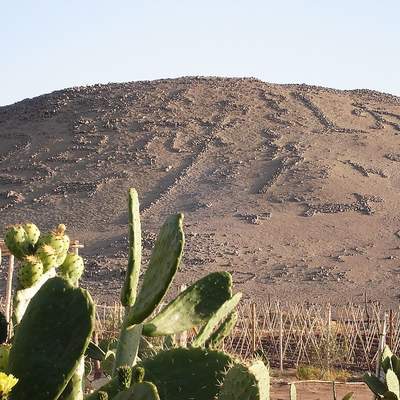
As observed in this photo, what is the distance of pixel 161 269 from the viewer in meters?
2.36

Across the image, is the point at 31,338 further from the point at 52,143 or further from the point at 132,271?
the point at 52,143

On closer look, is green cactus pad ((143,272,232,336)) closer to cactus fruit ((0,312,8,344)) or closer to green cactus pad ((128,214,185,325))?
green cactus pad ((128,214,185,325))

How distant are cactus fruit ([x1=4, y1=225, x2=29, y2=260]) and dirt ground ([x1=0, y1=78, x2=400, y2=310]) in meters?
26.7

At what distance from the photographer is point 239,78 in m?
54.8

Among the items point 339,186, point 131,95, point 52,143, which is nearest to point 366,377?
point 339,186

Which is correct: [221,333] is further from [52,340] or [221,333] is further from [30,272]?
[52,340]

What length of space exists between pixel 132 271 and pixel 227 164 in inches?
1600

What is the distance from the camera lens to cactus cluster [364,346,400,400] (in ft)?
12.8

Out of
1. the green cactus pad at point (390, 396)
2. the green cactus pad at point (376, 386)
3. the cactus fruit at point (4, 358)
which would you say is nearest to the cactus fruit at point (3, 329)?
the cactus fruit at point (4, 358)

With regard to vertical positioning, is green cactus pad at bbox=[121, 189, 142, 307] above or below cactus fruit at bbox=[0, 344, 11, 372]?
above

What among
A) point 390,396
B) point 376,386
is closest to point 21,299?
point 390,396

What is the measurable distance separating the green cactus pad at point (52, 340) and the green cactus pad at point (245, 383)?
0.49 metres

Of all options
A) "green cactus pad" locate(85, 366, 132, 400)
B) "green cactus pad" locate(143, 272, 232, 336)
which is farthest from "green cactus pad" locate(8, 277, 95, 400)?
"green cactus pad" locate(143, 272, 232, 336)

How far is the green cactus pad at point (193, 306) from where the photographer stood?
2.73 meters
